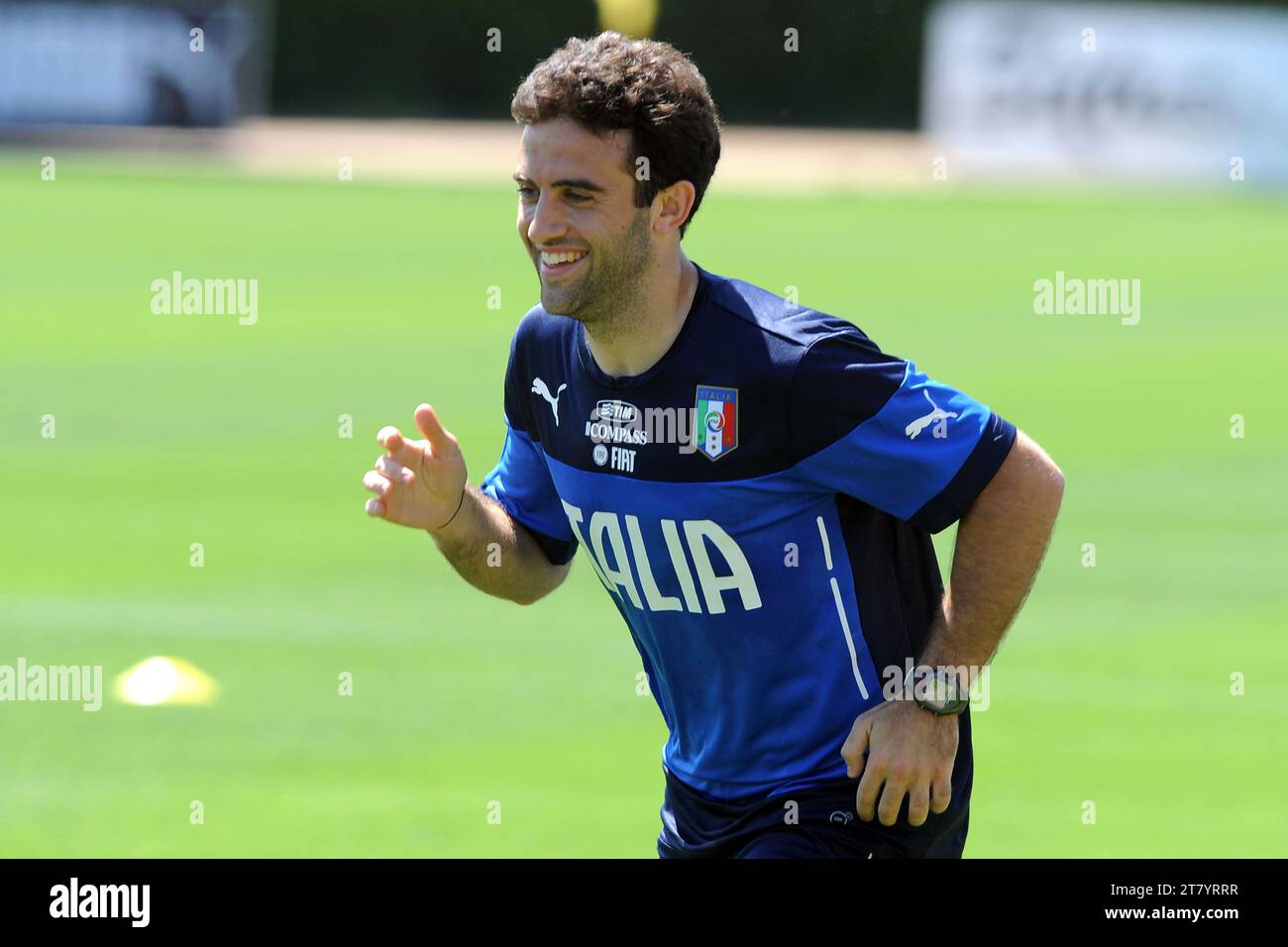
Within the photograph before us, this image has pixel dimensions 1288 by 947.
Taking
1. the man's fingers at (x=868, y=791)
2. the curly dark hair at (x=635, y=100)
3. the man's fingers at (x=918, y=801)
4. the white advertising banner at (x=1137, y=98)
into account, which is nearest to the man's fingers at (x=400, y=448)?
the curly dark hair at (x=635, y=100)

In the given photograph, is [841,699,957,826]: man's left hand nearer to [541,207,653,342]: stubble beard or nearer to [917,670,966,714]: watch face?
[917,670,966,714]: watch face

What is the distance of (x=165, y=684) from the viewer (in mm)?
10656

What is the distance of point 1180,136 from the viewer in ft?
135

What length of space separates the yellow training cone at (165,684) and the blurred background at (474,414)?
0.08 ft

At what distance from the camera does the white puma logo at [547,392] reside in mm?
5852

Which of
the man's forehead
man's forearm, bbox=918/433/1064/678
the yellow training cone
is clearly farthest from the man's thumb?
the yellow training cone

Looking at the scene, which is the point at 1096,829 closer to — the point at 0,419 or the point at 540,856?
the point at 540,856

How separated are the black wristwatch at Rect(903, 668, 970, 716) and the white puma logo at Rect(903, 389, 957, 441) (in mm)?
562

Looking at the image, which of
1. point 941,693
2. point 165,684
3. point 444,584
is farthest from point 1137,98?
point 941,693

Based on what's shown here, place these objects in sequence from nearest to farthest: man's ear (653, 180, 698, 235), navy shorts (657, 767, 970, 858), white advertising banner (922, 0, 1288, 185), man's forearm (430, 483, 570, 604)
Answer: navy shorts (657, 767, 970, 858) < man's ear (653, 180, 698, 235) < man's forearm (430, 483, 570, 604) < white advertising banner (922, 0, 1288, 185)

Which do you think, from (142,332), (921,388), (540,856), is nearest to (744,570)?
(921,388)

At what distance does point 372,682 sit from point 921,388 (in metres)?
5.89

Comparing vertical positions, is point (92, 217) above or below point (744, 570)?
above
